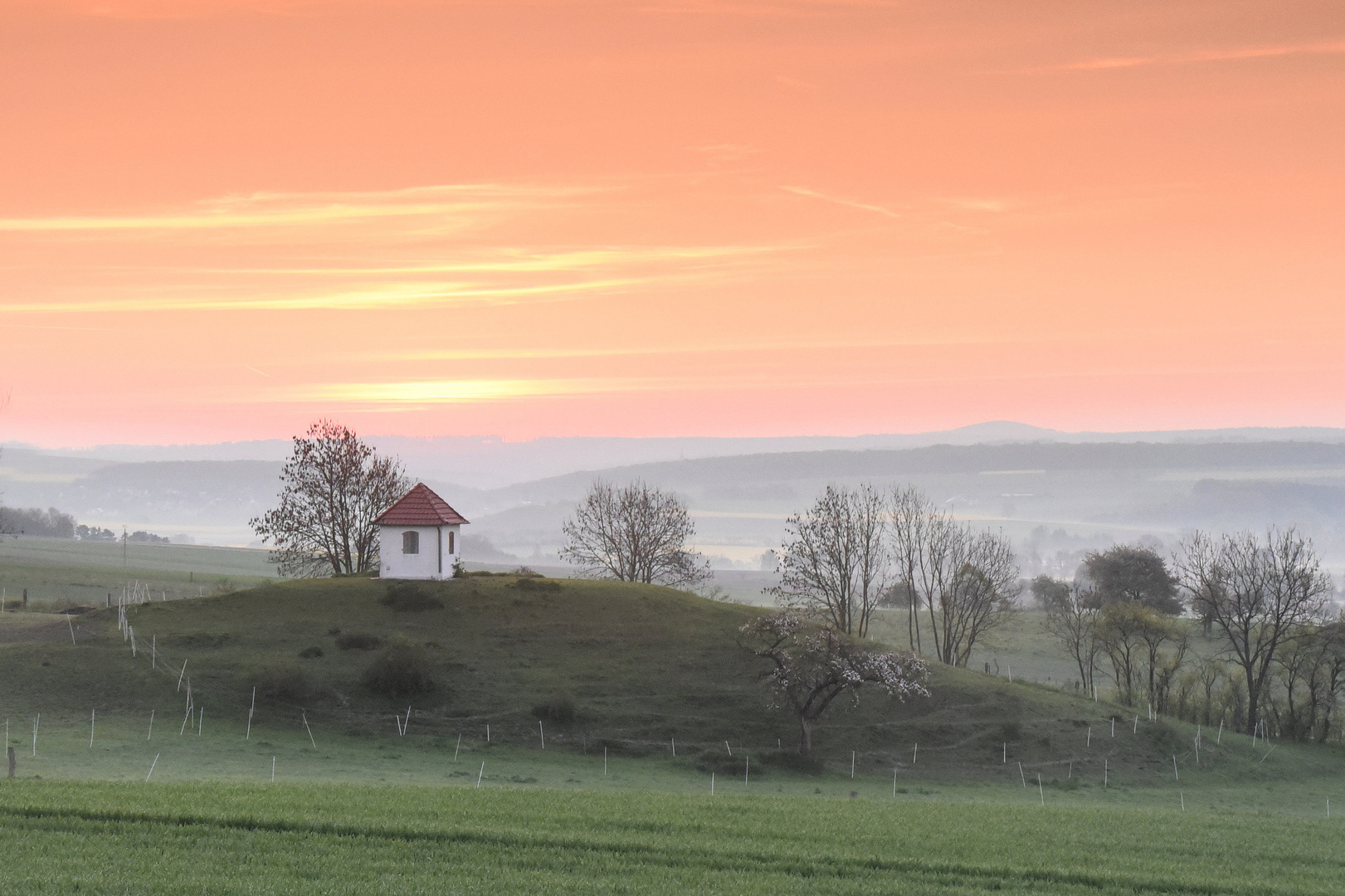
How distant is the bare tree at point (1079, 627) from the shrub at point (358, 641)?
5794 centimetres

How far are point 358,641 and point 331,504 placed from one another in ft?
102

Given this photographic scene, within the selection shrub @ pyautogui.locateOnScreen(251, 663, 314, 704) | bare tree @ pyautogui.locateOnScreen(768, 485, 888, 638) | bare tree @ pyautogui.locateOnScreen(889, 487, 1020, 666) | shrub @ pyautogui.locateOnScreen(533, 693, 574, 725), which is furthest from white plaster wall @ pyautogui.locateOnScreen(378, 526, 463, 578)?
bare tree @ pyautogui.locateOnScreen(889, 487, 1020, 666)

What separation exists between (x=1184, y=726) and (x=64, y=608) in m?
82.9

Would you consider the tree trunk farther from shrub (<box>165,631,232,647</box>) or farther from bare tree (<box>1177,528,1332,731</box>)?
shrub (<box>165,631,232,647</box>)

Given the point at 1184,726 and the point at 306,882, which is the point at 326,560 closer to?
the point at 1184,726

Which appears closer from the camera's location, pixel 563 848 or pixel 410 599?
pixel 563 848

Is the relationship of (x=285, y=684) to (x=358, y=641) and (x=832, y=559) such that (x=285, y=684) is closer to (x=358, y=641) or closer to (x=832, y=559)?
(x=358, y=641)

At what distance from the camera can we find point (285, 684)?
59969 millimetres

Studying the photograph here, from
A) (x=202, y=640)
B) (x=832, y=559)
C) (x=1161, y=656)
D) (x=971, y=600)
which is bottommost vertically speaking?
(x=1161, y=656)

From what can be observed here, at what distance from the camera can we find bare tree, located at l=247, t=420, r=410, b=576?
95000 mm

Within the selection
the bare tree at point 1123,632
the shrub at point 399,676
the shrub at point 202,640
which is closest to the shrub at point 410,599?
the shrub at point 202,640

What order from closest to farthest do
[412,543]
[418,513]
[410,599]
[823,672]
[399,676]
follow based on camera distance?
[823,672] → [399,676] → [410,599] → [412,543] → [418,513]

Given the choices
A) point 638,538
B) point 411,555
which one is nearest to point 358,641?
point 411,555

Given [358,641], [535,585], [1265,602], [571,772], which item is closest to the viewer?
[571,772]
